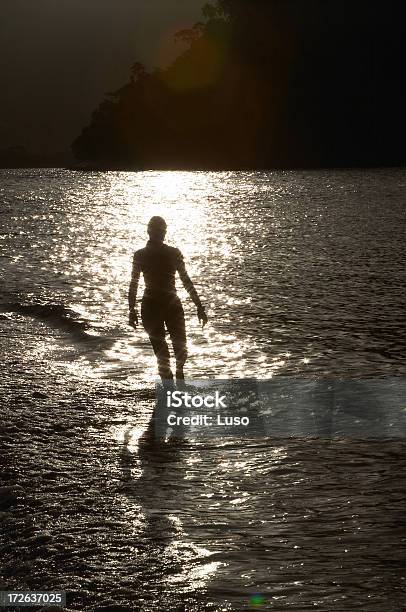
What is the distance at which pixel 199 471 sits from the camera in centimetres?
923

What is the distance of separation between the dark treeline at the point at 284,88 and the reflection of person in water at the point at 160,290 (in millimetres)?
158202

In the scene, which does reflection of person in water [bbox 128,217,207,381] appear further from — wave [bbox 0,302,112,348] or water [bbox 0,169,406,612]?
wave [bbox 0,302,112,348]

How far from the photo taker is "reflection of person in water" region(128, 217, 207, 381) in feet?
37.4

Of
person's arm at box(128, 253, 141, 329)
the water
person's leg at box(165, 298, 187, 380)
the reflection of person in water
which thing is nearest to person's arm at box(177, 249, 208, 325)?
the reflection of person in water

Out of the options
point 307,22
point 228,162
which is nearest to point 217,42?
point 307,22

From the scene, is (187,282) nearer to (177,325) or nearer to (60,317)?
(177,325)

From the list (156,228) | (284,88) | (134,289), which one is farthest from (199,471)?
(284,88)

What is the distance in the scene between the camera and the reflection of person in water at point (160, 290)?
448 inches

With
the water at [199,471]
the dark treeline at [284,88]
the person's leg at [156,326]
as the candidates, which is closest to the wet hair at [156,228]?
the person's leg at [156,326]

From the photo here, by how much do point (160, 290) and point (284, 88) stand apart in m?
169

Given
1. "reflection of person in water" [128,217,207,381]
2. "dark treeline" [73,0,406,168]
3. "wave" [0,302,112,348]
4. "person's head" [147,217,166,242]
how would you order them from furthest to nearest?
1. "dark treeline" [73,0,406,168]
2. "wave" [0,302,112,348]
3. "reflection of person in water" [128,217,207,381]
4. "person's head" [147,217,166,242]

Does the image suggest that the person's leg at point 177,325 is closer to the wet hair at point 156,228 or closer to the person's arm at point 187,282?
the person's arm at point 187,282

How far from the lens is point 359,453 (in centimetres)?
977

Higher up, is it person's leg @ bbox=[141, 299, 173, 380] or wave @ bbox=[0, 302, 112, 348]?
person's leg @ bbox=[141, 299, 173, 380]
